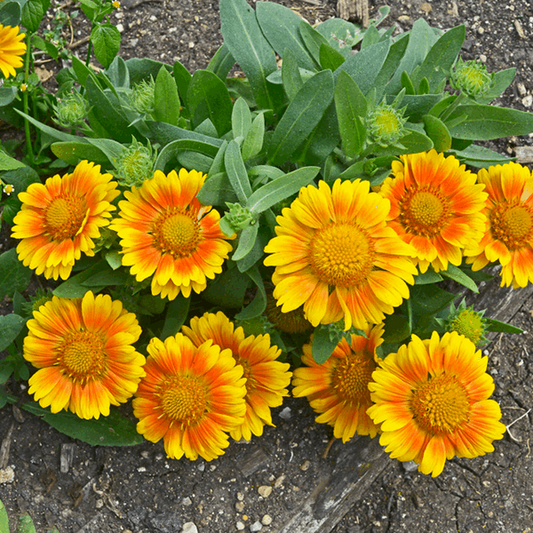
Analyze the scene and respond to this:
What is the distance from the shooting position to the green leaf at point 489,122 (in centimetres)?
169

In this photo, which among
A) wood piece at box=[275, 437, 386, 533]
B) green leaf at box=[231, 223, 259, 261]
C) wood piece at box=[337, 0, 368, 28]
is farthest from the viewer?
wood piece at box=[337, 0, 368, 28]

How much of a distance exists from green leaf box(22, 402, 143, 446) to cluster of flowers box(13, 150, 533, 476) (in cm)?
24

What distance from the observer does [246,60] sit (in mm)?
1740

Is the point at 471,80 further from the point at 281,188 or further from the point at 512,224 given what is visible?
the point at 281,188

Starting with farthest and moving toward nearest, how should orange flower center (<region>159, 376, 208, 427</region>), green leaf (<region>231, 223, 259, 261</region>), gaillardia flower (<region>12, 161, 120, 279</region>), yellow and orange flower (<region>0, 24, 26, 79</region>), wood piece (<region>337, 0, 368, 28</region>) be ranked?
1. wood piece (<region>337, 0, 368, 28</region>)
2. yellow and orange flower (<region>0, 24, 26, 79</region>)
3. orange flower center (<region>159, 376, 208, 427</region>)
4. gaillardia flower (<region>12, 161, 120, 279</region>)
5. green leaf (<region>231, 223, 259, 261</region>)

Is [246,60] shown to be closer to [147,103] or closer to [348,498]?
[147,103]

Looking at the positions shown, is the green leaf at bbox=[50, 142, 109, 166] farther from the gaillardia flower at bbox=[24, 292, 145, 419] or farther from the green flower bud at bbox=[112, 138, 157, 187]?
the gaillardia flower at bbox=[24, 292, 145, 419]

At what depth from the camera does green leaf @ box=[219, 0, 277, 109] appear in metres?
1.71

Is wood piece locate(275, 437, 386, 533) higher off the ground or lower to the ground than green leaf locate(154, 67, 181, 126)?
lower

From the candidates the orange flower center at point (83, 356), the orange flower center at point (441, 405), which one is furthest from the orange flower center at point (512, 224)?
the orange flower center at point (83, 356)

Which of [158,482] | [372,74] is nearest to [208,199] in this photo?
[372,74]

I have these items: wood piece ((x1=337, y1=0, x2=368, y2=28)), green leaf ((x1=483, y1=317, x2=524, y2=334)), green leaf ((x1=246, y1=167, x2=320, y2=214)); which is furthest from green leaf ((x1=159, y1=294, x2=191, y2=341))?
wood piece ((x1=337, y1=0, x2=368, y2=28))

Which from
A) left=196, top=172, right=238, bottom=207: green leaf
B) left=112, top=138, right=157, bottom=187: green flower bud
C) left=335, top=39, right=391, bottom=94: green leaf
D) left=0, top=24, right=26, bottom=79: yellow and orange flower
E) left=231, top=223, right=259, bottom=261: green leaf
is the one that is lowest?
left=231, top=223, right=259, bottom=261: green leaf

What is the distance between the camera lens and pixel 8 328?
1.68 meters
